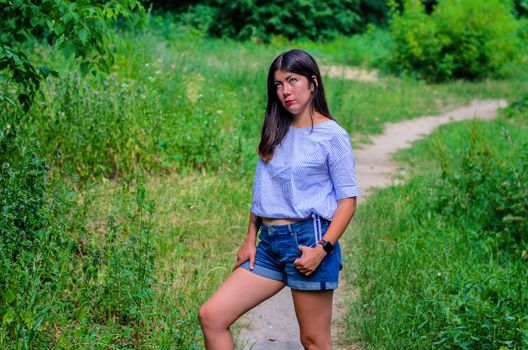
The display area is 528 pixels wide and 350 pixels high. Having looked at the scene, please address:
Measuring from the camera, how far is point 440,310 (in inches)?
181

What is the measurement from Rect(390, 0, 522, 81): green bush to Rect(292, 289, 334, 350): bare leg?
15.7m

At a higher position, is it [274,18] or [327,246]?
[274,18]

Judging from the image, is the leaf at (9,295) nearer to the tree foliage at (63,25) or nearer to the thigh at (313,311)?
the thigh at (313,311)

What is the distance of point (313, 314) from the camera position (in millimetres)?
3385

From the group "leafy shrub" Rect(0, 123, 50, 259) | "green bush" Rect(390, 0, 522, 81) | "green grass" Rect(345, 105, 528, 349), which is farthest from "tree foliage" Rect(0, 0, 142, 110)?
"green bush" Rect(390, 0, 522, 81)

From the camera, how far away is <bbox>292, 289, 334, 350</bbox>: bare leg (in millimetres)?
3373

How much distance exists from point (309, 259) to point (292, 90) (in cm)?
73

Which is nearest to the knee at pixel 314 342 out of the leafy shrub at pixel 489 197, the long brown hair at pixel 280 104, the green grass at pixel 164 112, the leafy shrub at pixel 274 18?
the long brown hair at pixel 280 104

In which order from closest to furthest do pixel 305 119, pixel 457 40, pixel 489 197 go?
1. pixel 305 119
2. pixel 489 197
3. pixel 457 40

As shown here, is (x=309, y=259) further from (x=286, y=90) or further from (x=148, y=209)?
(x=148, y=209)

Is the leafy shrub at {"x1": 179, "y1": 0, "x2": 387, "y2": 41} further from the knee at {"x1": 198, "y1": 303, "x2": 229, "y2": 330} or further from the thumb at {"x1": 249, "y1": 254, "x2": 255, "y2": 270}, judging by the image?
the knee at {"x1": 198, "y1": 303, "x2": 229, "y2": 330}

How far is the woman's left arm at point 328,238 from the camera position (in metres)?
3.28

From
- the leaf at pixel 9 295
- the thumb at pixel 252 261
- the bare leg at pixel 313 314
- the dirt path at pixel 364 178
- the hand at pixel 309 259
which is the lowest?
the dirt path at pixel 364 178

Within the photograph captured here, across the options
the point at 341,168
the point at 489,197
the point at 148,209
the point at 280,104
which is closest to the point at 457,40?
the point at 489,197
